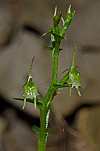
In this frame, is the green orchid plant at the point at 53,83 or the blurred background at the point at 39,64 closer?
the green orchid plant at the point at 53,83

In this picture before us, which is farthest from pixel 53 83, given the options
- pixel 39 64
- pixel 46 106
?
pixel 39 64

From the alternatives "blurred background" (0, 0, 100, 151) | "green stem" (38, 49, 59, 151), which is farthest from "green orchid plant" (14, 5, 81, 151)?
"blurred background" (0, 0, 100, 151)

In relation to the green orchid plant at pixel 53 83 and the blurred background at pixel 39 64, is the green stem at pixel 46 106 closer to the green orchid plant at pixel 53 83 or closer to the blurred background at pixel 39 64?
the green orchid plant at pixel 53 83

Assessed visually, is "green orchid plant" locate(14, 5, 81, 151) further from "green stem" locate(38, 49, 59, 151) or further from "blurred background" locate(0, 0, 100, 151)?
"blurred background" locate(0, 0, 100, 151)

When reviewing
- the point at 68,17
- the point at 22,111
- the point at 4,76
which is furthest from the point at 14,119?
the point at 68,17

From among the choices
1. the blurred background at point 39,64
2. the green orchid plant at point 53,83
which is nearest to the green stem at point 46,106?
the green orchid plant at point 53,83

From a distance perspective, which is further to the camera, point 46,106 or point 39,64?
point 39,64

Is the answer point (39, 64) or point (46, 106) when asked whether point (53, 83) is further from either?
point (39, 64)

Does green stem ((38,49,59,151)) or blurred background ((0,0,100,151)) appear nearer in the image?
green stem ((38,49,59,151))

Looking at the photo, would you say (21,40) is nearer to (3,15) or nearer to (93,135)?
(3,15)
